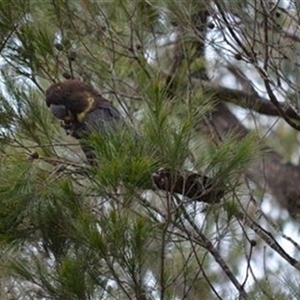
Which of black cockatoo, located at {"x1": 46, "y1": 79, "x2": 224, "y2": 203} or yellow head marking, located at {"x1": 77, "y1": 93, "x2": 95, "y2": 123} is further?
yellow head marking, located at {"x1": 77, "y1": 93, "x2": 95, "y2": 123}

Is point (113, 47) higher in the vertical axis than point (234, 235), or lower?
higher

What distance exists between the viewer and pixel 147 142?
4.91 ft

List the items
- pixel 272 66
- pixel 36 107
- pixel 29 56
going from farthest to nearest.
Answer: pixel 272 66 → pixel 29 56 → pixel 36 107

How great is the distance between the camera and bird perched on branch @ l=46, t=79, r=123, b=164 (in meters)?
1.91

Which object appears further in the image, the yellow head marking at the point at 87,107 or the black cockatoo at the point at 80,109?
the yellow head marking at the point at 87,107

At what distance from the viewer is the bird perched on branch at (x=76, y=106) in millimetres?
1907

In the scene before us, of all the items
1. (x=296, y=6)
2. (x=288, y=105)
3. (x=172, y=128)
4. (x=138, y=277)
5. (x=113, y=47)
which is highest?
(x=113, y=47)

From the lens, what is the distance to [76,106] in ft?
6.41

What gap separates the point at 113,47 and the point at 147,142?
0.84 metres

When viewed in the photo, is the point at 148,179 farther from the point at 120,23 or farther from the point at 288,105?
the point at 120,23

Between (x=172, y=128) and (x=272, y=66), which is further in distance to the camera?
(x=272, y=66)

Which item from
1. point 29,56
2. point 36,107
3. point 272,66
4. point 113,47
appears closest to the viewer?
point 36,107

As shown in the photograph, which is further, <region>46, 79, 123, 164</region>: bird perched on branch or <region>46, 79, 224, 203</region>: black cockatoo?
<region>46, 79, 123, 164</region>: bird perched on branch

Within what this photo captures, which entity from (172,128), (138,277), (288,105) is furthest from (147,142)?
(288,105)
